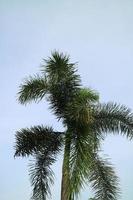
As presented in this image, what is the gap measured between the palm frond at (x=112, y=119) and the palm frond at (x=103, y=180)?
50.2 inches

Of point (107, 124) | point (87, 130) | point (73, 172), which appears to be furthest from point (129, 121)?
point (73, 172)

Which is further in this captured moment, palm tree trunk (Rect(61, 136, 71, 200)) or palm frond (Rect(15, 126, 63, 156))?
palm frond (Rect(15, 126, 63, 156))

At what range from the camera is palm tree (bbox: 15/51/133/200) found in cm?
2152

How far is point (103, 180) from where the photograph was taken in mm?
22656

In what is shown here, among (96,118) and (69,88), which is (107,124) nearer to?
(96,118)

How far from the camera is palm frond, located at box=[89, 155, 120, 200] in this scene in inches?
881

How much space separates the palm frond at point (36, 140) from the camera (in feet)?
76.6

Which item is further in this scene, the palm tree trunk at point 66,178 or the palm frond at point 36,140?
the palm frond at point 36,140

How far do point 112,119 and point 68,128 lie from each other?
207 centimetres

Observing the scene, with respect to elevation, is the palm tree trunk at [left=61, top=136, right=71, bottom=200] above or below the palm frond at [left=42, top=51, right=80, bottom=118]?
below

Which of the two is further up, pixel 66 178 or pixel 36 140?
pixel 36 140

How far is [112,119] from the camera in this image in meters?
23.2

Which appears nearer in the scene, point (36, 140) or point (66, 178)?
point (66, 178)

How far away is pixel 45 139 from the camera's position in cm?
2341
